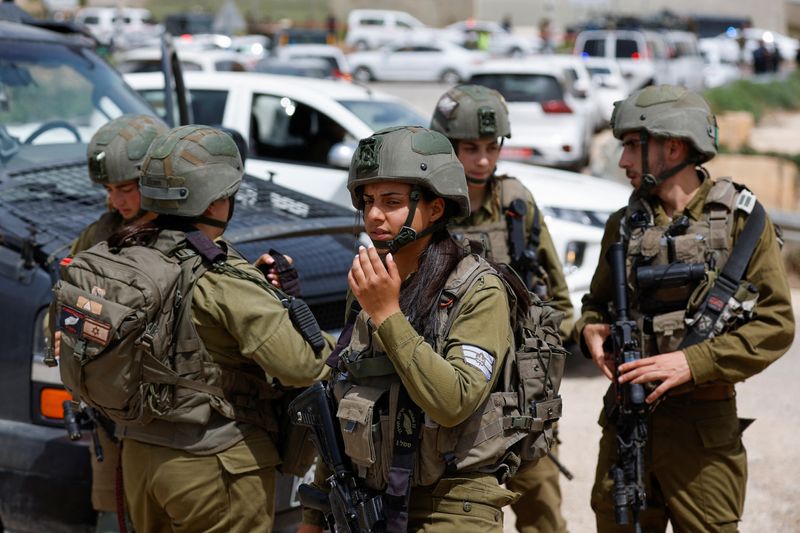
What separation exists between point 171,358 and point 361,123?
5349 millimetres

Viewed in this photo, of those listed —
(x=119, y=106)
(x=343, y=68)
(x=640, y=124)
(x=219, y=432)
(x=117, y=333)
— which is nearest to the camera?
(x=117, y=333)

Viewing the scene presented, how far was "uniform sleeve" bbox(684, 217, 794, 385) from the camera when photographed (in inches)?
141

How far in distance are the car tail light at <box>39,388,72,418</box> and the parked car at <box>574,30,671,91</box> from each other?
24403mm

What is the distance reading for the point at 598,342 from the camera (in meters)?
3.95

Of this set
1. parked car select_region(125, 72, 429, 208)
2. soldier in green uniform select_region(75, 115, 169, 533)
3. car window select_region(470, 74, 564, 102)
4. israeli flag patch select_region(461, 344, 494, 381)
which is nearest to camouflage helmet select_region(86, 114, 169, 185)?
soldier in green uniform select_region(75, 115, 169, 533)

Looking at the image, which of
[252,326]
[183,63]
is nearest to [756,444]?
[252,326]

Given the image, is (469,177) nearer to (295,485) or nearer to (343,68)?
(295,485)

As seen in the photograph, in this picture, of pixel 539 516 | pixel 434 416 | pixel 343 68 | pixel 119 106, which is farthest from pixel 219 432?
pixel 343 68

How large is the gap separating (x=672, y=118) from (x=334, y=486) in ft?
5.80

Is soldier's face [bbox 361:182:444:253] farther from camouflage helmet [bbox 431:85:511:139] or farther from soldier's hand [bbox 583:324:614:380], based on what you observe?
camouflage helmet [bbox 431:85:511:139]

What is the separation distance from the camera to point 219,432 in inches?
137

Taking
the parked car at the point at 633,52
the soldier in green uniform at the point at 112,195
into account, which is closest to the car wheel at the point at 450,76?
the parked car at the point at 633,52

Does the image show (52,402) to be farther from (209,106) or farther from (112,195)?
(209,106)

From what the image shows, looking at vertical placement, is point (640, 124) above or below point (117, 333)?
above
